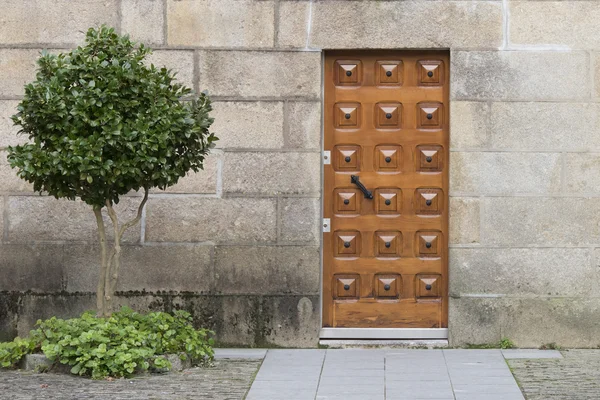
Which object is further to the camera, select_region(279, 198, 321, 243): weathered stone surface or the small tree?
select_region(279, 198, 321, 243): weathered stone surface

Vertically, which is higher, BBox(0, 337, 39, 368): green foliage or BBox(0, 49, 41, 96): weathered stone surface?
BBox(0, 49, 41, 96): weathered stone surface

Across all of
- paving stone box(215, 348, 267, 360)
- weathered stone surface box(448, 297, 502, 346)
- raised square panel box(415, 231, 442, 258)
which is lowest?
paving stone box(215, 348, 267, 360)

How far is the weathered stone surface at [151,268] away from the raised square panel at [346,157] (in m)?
1.41

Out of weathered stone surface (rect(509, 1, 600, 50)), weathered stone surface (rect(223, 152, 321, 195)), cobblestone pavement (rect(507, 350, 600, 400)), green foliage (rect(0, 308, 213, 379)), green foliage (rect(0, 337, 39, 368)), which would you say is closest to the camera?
cobblestone pavement (rect(507, 350, 600, 400))

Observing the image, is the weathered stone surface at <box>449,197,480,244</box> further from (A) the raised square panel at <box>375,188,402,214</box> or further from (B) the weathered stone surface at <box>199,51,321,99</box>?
(B) the weathered stone surface at <box>199,51,321,99</box>

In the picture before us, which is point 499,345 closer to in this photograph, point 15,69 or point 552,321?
point 552,321

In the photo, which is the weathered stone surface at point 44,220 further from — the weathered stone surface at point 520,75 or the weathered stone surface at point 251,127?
the weathered stone surface at point 520,75

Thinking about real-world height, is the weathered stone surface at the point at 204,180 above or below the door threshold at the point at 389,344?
above

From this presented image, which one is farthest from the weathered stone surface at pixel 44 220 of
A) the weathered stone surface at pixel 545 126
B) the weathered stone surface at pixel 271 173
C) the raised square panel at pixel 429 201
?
the weathered stone surface at pixel 545 126

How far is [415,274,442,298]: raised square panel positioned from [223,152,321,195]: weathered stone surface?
1.29m

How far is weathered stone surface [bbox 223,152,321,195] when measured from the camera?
10.5 metres

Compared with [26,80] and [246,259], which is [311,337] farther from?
[26,80]

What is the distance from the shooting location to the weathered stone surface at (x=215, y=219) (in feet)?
34.5

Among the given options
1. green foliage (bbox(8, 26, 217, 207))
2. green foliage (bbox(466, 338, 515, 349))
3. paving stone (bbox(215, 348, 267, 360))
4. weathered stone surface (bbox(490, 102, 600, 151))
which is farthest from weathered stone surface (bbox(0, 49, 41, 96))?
green foliage (bbox(466, 338, 515, 349))
